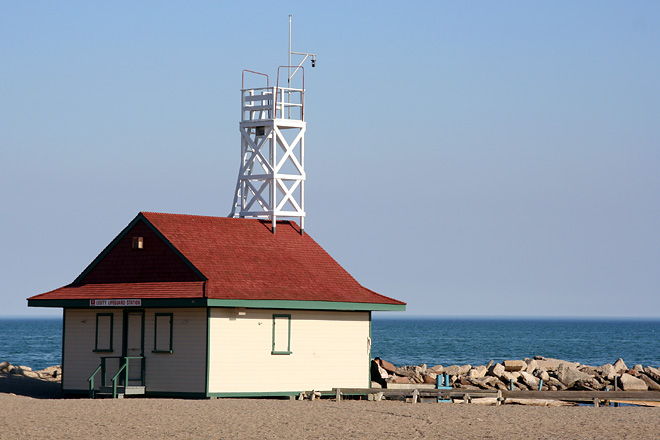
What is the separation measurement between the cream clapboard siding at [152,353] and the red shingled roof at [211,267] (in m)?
0.77

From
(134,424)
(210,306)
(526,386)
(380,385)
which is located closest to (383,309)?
(380,385)

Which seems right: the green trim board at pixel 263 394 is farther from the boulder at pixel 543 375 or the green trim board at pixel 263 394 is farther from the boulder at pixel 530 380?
the boulder at pixel 543 375

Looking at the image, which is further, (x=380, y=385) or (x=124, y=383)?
(x=380, y=385)

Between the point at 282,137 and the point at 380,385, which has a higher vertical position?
the point at 282,137

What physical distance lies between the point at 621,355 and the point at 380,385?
60.7 metres

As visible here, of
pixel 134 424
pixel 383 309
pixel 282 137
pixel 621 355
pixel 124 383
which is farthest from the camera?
pixel 621 355

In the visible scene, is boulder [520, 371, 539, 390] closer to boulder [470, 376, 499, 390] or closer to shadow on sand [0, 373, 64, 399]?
boulder [470, 376, 499, 390]

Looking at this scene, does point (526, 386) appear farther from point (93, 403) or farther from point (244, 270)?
point (93, 403)

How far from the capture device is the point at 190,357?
30734mm

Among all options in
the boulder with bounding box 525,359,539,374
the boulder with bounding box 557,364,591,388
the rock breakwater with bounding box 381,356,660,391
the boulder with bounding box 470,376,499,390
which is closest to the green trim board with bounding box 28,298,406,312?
the rock breakwater with bounding box 381,356,660,391

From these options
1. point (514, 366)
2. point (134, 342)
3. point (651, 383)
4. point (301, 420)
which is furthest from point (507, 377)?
point (301, 420)

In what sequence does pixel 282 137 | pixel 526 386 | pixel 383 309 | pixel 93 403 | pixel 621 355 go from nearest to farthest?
pixel 93 403, pixel 383 309, pixel 282 137, pixel 526 386, pixel 621 355

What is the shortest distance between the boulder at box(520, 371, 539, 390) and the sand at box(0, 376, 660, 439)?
30.3 feet

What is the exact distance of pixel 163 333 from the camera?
103ft
